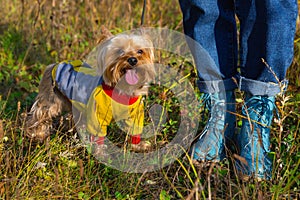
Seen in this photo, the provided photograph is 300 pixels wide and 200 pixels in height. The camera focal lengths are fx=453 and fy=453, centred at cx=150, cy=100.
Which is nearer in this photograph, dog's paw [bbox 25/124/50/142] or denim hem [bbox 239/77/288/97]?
denim hem [bbox 239/77/288/97]

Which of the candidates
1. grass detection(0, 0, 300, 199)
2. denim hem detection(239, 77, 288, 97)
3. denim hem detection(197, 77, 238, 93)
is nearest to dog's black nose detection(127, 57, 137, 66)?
grass detection(0, 0, 300, 199)

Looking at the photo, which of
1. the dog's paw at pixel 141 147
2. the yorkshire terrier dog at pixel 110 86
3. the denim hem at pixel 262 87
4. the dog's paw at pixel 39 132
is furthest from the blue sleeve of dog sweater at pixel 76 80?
the denim hem at pixel 262 87

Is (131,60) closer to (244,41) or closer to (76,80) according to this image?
(76,80)

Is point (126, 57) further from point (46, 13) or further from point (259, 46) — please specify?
point (46, 13)

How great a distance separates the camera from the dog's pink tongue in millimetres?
2810

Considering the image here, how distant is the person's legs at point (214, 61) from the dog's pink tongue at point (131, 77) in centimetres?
44

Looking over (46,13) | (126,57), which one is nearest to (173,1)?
(46,13)

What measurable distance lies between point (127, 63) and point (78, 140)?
663 millimetres

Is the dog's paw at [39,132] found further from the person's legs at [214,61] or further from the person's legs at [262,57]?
the person's legs at [262,57]

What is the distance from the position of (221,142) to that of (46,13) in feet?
9.03

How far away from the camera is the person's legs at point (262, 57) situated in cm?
218

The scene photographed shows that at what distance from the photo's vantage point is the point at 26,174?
2.20 m

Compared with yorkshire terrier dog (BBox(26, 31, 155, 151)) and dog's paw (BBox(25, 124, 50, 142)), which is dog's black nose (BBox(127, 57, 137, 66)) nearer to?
yorkshire terrier dog (BBox(26, 31, 155, 151))

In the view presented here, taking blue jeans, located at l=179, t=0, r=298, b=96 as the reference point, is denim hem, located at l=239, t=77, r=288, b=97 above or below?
below
